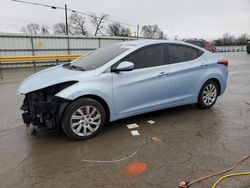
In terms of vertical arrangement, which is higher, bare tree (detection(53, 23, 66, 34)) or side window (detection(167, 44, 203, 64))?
bare tree (detection(53, 23, 66, 34))

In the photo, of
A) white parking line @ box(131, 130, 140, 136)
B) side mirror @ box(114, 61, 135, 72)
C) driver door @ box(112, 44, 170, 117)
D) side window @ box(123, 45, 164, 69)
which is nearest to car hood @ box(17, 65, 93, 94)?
side mirror @ box(114, 61, 135, 72)

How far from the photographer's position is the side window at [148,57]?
4.45m

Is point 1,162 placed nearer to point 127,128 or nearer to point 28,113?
point 28,113

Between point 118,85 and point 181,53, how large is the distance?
1.81 meters

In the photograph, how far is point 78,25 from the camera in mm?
63438

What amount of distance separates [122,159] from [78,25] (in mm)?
64413

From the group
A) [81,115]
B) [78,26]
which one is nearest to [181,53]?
[81,115]

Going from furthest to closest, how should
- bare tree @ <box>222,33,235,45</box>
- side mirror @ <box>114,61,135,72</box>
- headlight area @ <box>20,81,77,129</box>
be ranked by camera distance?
bare tree @ <box>222,33,235,45</box>, side mirror @ <box>114,61,135,72</box>, headlight area @ <box>20,81,77,129</box>

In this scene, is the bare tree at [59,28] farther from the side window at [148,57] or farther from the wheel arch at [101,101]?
the wheel arch at [101,101]

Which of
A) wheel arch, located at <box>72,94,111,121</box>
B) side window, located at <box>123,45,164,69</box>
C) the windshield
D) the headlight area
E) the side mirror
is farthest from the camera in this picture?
side window, located at <box>123,45,164,69</box>

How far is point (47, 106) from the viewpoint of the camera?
3.75 metres

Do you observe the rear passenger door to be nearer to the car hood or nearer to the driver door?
the driver door

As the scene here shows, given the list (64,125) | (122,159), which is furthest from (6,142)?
(122,159)

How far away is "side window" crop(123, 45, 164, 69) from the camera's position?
14.6 ft
